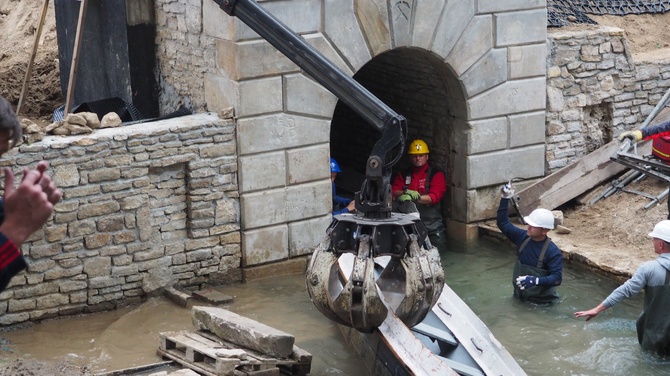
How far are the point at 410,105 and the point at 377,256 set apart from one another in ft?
17.1

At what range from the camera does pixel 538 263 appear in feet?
31.4

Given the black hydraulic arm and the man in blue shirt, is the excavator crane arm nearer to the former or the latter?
the black hydraulic arm

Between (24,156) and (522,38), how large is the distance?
5692mm

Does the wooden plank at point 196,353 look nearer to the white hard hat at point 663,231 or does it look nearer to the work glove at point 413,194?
the white hard hat at point 663,231

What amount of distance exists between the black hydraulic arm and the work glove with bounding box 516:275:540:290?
2189 millimetres

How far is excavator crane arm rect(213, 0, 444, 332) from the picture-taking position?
24.7 ft

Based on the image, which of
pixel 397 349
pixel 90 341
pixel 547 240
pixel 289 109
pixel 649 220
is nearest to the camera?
pixel 397 349

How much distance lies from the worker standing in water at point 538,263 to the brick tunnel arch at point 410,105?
2.43m

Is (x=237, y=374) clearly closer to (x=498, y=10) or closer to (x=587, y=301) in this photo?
(x=587, y=301)

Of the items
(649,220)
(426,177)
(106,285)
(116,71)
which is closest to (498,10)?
(426,177)

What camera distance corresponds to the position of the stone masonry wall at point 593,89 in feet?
39.5

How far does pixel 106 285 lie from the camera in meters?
9.71

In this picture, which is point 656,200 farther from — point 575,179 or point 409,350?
point 409,350

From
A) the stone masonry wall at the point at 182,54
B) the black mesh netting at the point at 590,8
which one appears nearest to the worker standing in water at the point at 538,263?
the stone masonry wall at the point at 182,54
